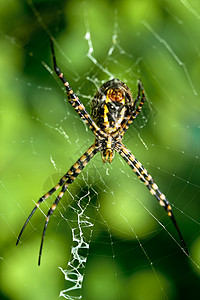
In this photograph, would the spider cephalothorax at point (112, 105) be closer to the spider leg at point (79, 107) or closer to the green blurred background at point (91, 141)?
the spider leg at point (79, 107)

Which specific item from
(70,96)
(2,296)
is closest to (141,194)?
(70,96)

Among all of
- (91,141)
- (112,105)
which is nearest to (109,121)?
(112,105)

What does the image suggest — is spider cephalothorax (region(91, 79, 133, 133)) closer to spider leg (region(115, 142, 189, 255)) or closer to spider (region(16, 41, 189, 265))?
spider (region(16, 41, 189, 265))

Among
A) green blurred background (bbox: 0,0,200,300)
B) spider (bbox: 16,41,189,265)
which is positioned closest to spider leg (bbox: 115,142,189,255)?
spider (bbox: 16,41,189,265)

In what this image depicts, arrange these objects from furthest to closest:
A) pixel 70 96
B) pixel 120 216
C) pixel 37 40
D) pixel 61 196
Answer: pixel 37 40 < pixel 120 216 < pixel 61 196 < pixel 70 96

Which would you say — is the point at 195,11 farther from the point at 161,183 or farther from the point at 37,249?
the point at 37,249

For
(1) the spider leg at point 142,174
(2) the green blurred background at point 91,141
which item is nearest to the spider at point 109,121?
(1) the spider leg at point 142,174
